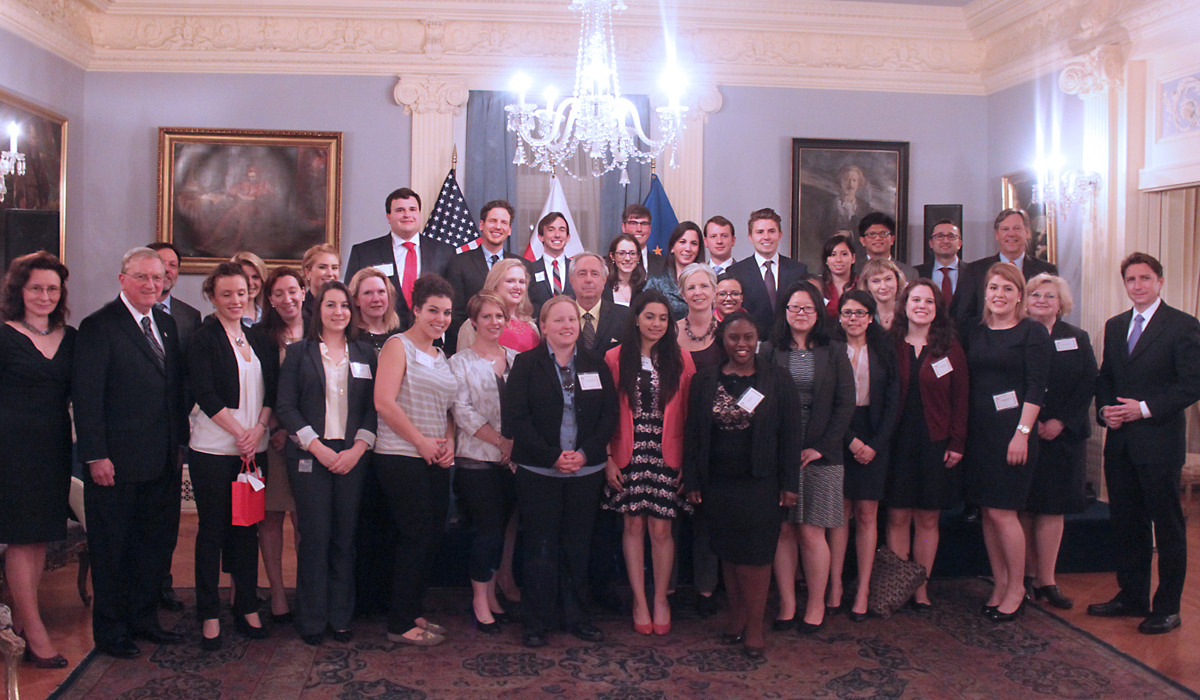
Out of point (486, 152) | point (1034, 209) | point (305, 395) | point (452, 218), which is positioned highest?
point (486, 152)

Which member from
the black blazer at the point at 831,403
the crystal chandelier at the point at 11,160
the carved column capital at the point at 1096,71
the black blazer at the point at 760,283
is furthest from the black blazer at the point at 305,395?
the carved column capital at the point at 1096,71

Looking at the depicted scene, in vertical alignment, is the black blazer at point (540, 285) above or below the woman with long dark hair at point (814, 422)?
above

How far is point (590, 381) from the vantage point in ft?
12.2

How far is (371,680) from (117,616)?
3.61 feet

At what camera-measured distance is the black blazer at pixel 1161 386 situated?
394 centimetres

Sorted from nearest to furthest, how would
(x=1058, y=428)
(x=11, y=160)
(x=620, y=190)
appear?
(x=1058, y=428)
(x=11, y=160)
(x=620, y=190)

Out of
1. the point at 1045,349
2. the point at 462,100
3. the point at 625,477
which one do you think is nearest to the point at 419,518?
the point at 625,477

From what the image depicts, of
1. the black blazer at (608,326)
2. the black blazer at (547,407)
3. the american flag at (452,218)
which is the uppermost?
the american flag at (452,218)

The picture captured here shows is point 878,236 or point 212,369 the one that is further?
point 878,236

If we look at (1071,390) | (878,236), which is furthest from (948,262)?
(1071,390)

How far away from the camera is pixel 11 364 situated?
133 inches

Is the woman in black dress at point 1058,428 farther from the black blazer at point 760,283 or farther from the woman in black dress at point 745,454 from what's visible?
the woman in black dress at point 745,454

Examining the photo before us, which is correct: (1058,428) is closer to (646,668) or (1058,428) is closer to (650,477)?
(650,477)

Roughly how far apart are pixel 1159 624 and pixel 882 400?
155 centimetres
